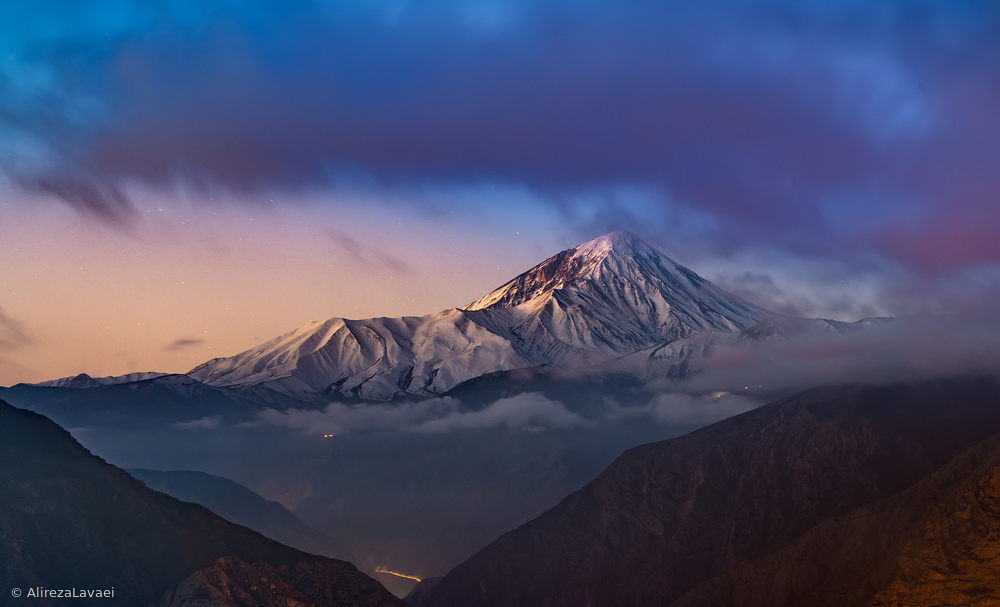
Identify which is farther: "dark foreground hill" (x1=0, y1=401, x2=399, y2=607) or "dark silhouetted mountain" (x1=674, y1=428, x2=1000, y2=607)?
"dark foreground hill" (x1=0, y1=401, x2=399, y2=607)

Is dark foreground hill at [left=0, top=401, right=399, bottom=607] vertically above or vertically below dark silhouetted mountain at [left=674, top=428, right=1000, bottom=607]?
above

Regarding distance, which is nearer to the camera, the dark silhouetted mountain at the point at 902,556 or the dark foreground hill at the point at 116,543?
the dark silhouetted mountain at the point at 902,556

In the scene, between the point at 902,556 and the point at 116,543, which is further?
the point at 902,556

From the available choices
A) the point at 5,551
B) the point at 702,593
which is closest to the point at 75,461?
the point at 5,551

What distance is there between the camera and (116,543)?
12544 cm

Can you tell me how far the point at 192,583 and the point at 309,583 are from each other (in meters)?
21.0

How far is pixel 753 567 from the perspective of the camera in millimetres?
171500

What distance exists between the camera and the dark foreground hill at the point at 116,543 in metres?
116

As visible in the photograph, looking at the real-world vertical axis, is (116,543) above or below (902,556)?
above

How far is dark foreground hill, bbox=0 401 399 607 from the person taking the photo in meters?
116

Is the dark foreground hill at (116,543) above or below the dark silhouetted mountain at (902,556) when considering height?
above

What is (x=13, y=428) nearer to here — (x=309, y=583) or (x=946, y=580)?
(x=309, y=583)

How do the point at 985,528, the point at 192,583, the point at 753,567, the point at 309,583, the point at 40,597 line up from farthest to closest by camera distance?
the point at 753,567, the point at 309,583, the point at 192,583, the point at 985,528, the point at 40,597

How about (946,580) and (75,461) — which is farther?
(75,461)
